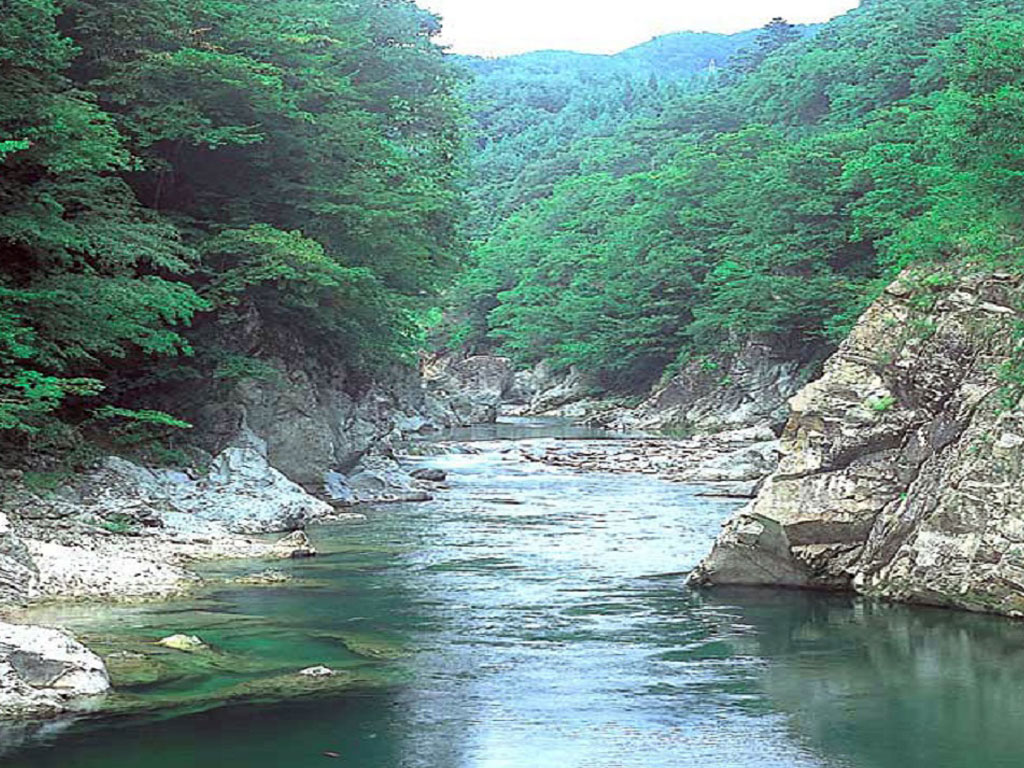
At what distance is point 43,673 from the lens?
9578 millimetres

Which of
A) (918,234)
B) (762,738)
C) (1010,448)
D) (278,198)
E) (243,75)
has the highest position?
(243,75)

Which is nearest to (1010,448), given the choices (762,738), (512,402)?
(762,738)

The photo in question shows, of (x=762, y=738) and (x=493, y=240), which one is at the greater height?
(x=493, y=240)

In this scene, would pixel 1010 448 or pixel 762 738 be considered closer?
pixel 762 738

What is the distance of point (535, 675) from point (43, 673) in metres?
4.05

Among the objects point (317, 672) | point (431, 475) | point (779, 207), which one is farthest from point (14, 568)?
point (779, 207)

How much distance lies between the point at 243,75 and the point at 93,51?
2536mm

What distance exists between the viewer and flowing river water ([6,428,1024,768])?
8789 millimetres

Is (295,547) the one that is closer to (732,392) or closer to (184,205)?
(184,205)

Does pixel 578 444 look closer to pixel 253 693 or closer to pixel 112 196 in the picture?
pixel 112 196

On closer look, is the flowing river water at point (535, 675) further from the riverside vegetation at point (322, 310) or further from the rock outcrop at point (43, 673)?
the riverside vegetation at point (322, 310)

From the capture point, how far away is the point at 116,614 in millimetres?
12867

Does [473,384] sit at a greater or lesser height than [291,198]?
lesser

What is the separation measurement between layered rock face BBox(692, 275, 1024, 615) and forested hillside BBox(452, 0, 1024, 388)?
1152 millimetres
